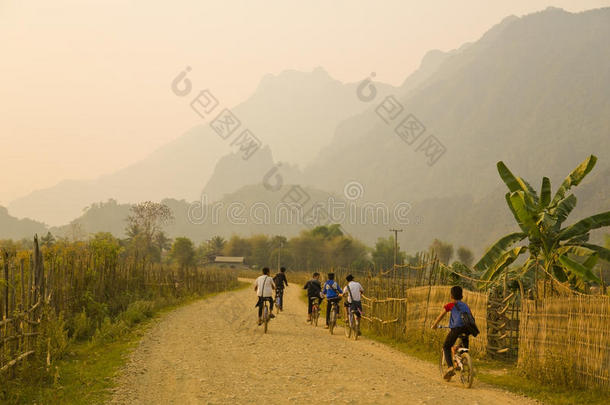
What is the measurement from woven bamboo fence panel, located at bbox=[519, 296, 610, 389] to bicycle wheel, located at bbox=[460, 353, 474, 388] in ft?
4.88

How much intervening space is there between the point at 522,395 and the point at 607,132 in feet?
715

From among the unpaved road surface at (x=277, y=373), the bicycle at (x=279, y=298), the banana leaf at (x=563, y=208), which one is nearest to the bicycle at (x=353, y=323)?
the unpaved road surface at (x=277, y=373)

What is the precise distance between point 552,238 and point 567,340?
6870 mm

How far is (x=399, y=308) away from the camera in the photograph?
15750 millimetres

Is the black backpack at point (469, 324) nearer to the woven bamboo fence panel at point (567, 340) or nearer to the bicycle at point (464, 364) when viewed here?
the bicycle at point (464, 364)

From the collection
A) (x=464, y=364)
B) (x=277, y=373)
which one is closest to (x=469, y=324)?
(x=464, y=364)

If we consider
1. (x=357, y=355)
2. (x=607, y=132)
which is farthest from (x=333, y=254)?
(x=607, y=132)

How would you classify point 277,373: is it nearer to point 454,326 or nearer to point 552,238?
point 454,326

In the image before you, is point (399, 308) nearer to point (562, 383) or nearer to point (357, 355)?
point (357, 355)

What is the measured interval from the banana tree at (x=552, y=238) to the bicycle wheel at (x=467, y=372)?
5.90 metres

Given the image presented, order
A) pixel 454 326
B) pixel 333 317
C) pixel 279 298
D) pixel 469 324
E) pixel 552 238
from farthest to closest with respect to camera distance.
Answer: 1. pixel 279 298
2. pixel 333 317
3. pixel 552 238
4. pixel 454 326
5. pixel 469 324

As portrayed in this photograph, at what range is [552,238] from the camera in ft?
51.1

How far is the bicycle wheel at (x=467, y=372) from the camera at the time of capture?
30.7ft

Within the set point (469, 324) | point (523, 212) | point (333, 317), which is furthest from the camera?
point (333, 317)
